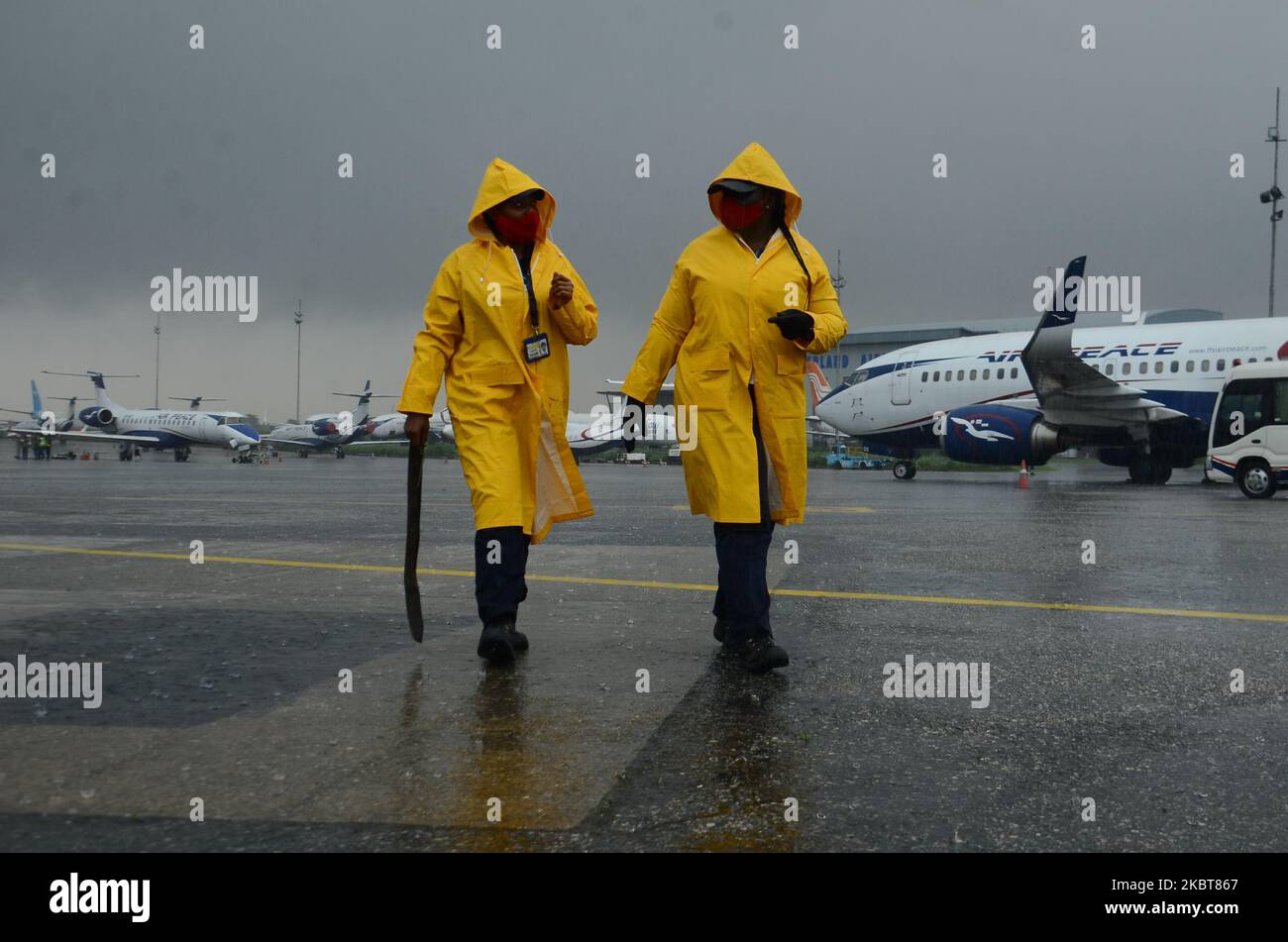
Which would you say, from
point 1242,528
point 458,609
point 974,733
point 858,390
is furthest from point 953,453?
point 974,733

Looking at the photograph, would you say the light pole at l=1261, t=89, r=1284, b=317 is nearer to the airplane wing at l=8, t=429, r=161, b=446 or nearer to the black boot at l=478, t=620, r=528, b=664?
the black boot at l=478, t=620, r=528, b=664

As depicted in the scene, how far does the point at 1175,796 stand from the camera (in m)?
2.32

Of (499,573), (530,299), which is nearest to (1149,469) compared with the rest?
(530,299)

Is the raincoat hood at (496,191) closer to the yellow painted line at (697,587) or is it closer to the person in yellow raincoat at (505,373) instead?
the person in yellow raincoat at (505,373)

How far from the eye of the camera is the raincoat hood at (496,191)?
430cm

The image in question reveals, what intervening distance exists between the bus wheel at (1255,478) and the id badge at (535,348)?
15.5 metres

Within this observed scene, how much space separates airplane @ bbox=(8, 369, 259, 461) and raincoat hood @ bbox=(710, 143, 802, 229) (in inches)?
2022

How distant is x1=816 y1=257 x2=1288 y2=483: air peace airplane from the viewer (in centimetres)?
2058

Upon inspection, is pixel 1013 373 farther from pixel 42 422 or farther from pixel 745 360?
pixel 42 422

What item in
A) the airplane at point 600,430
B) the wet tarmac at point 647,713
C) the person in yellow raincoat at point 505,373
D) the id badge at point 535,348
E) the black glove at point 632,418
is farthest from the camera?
the airplane at point 600,430

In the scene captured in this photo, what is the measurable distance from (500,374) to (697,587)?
219cm

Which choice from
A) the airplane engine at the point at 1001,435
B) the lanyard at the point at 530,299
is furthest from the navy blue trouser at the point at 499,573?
the airplane engine at the point at 1001,435

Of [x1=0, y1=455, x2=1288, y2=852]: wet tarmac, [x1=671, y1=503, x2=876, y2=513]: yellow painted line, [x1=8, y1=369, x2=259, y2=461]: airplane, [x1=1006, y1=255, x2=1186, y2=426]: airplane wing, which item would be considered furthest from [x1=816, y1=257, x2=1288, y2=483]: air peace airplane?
[x1=8, y1=369, x2=259, y2=461]: airplane

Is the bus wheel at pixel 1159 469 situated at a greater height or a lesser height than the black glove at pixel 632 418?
lesser
